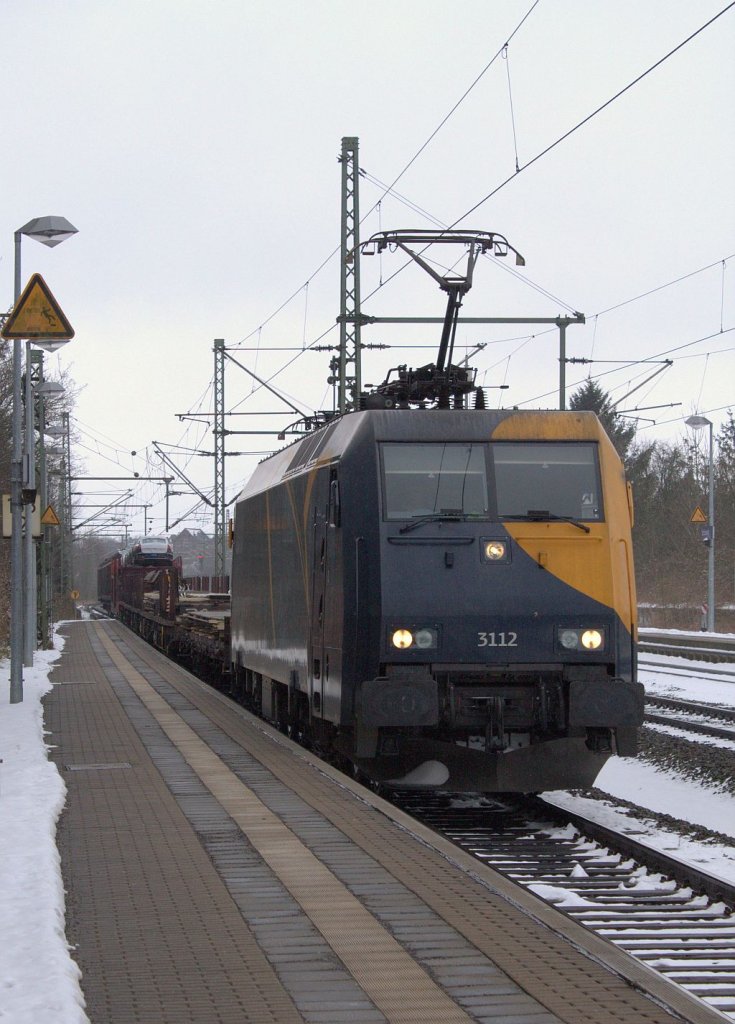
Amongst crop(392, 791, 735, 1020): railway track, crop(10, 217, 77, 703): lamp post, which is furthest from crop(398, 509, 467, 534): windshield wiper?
crop(10, 217, 77, 703): lamp post

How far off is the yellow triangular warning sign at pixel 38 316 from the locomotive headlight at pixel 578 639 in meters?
6.62

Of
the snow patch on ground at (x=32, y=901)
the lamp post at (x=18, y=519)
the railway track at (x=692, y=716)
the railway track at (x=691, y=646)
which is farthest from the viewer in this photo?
the railway track at (x=691, y=646)

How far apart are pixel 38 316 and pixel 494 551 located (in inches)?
251

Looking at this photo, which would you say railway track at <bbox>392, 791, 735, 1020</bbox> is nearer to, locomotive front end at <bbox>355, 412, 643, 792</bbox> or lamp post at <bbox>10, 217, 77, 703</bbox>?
locomotive front end at <bbox>355, 412, 643, 792</bbox>

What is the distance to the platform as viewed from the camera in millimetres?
4883

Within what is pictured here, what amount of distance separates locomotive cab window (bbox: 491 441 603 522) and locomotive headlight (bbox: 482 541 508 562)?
264 mm

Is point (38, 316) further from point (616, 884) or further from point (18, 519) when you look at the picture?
point (616, 884)

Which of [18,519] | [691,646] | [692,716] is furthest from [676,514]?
[18,519]

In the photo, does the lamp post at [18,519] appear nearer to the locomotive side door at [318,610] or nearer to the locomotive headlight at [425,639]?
the locomotive side door at [318,610]

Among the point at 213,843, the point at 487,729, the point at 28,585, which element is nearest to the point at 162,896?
the point at 213,843

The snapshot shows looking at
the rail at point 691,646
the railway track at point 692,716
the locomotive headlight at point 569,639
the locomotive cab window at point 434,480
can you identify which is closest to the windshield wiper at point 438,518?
the locomotive cab window at point 434,480

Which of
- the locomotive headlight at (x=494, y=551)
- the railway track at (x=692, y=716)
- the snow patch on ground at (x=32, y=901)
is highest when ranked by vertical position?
the locomotive headlight at (x=494, y=551)

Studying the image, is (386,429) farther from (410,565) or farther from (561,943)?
(561,943)

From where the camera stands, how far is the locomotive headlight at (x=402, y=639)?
1007 centimetres
